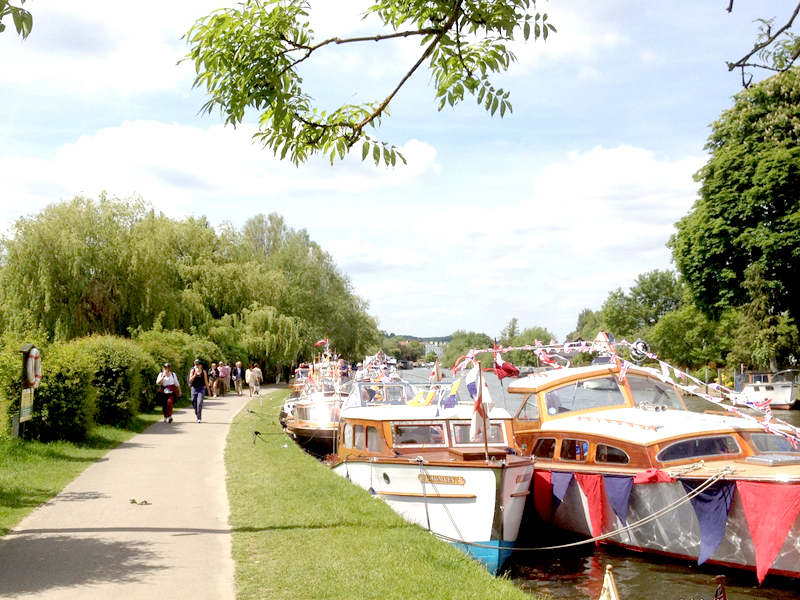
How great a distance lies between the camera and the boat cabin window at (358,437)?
52.3 ft

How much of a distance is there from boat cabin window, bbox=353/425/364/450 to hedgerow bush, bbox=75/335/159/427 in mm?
7555

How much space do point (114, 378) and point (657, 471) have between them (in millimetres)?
14274

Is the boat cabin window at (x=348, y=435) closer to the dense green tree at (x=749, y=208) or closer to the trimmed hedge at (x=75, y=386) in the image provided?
the trimmed hedge at (x=75, y=386)

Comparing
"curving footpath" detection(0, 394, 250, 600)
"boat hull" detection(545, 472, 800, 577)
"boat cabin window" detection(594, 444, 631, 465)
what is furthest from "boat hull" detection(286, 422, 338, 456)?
"boat cabin window" detection(594, 444, 631, 465)

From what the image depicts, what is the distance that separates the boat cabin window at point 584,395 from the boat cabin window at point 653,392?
411 millimetres

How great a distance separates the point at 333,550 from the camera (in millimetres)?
9117

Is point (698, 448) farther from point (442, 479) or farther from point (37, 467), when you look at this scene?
point (37, 467)

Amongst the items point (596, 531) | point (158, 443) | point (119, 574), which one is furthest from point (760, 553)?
point (158, 443)

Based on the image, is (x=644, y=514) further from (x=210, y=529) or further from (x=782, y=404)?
(x=782, y=404)

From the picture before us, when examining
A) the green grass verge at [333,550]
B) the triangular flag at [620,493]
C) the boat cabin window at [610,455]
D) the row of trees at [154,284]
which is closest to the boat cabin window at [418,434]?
the green grass verge at [333,550]

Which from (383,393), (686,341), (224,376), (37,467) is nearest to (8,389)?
(37,467)

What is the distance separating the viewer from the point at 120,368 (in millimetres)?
21500

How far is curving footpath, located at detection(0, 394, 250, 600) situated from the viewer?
7605 mm

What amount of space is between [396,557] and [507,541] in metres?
4.49
